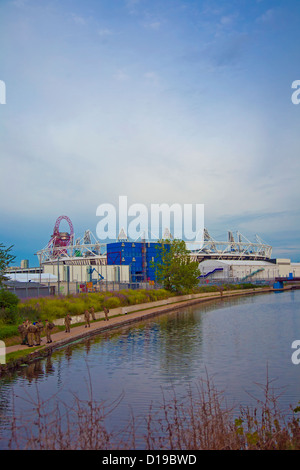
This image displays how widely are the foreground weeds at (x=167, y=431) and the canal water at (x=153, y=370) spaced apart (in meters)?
0.54

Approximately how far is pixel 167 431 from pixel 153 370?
7.83 m

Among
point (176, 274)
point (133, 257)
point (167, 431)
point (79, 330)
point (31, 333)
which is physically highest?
point (133, 257)

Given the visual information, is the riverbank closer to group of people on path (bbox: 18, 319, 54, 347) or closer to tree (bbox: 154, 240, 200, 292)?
group of people on path (bbox: 18, 319, 54, 347)

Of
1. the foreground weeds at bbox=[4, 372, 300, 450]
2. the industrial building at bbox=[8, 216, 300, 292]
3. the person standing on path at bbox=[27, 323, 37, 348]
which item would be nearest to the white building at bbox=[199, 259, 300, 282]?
the industrial building at bbox=[8, 216, 300, 292]

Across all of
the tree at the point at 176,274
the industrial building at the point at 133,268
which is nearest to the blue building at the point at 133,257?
the industrial building at the point at 133,268

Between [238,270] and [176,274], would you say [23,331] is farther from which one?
[238,270]

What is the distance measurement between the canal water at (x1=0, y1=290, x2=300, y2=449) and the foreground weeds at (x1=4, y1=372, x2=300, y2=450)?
54 centimetres

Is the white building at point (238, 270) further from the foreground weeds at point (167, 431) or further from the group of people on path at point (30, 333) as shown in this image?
the foreground weeds at point (167, 431)

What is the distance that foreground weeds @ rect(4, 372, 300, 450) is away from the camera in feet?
26.5

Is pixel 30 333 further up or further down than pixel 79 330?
further up

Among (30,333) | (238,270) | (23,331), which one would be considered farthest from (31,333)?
(238,270)

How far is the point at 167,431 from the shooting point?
1092 cm

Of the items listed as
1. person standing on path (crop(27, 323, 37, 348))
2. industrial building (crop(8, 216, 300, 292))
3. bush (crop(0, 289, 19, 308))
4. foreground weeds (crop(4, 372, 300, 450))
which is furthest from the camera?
industrial building (crop(8, 216, 300, 292))

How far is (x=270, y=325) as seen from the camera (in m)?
34.2
